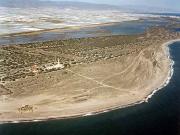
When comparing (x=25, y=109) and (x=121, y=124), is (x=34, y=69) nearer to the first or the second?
(x=25, y=109)

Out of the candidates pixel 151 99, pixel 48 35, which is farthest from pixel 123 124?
pixel 48 35

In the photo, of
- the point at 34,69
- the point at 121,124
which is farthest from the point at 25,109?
the point at 34,69

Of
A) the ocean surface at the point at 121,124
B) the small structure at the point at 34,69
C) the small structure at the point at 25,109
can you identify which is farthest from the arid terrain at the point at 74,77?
the ocean surface at the point at 121,124

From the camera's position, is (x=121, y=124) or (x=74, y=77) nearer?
(x=121, y=124)

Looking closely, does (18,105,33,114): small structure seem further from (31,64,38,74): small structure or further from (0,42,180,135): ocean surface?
(31,64,38,74): small structure

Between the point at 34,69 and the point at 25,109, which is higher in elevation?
the point at 34,69

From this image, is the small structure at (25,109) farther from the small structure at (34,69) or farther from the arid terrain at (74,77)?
the small structure at (34,69)

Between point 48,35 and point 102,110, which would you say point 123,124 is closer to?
point 102,110
